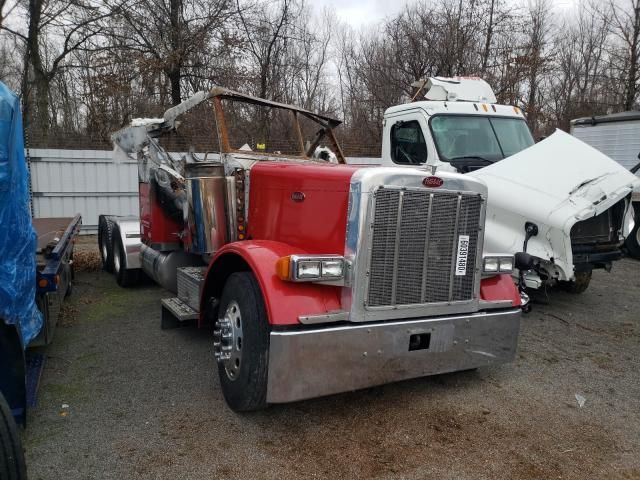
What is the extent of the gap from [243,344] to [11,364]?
1.32m

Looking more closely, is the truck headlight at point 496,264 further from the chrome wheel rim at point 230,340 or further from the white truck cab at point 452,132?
the white truck cab at point 452,132

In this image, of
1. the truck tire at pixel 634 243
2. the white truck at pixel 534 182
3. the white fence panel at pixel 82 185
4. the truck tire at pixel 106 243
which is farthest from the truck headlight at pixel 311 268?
the truck tire at pixel 634 243

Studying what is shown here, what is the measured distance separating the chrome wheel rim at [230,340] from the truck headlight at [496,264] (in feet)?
5.90

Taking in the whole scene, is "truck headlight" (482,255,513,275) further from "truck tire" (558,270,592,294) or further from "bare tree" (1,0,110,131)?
"bare tree" (1,0,110,131)

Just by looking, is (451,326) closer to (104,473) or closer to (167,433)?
(167,433)

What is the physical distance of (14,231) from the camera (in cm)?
292

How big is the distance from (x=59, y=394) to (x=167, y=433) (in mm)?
1111

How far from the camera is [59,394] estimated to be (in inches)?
154

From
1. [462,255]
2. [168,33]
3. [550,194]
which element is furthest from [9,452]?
[168,33]

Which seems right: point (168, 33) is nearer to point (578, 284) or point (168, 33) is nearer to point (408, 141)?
point (408, 141)

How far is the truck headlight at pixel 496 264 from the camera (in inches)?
152

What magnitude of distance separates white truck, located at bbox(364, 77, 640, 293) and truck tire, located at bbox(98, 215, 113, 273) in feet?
14.7

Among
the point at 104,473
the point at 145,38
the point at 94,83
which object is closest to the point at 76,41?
the point at 94,83

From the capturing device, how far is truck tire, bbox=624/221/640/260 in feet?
34.7
